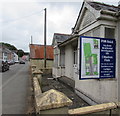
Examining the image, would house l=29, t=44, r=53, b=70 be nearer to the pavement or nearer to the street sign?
the pavement

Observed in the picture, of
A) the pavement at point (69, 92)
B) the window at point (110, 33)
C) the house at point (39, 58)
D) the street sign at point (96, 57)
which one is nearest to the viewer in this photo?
the street sign at point (96, 57)

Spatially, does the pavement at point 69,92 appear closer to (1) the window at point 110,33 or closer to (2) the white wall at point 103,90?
(2) the white wall at point 103,90

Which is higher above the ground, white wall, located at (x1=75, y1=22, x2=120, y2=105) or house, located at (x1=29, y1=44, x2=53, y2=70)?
house, located at (x1=29, y1=44, x2=53, y2=70)

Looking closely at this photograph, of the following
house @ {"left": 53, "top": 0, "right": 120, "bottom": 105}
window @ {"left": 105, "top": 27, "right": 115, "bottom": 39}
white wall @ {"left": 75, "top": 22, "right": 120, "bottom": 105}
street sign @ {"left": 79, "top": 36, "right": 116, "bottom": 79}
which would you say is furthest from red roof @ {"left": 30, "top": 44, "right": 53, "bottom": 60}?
street sign @ {"left": 79, "top": 36, "right": 116, "bottom": 79}

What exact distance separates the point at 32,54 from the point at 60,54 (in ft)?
31.3

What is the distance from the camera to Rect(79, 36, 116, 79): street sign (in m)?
3.41

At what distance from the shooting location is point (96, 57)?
3.56m

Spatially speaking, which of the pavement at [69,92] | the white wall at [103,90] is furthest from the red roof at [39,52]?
the white wall at [103,90]

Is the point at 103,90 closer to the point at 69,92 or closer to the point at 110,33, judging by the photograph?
the point at 110,33

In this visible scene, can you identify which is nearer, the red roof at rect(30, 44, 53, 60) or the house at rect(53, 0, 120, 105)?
the house at rect(53, 0, 120, 105)

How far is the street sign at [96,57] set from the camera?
134 inches

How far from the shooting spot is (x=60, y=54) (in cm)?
1088

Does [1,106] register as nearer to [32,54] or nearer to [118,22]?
[118,22]

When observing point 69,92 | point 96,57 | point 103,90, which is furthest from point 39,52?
point 96,57
